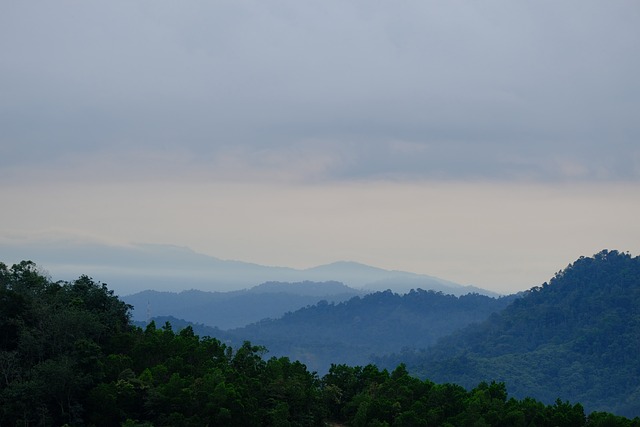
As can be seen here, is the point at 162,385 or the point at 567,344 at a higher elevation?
the point at 567,344

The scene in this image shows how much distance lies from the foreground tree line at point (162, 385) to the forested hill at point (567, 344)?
67.5 metres

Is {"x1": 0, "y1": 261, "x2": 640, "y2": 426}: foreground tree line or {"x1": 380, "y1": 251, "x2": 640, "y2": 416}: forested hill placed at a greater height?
{"x1": 380, "y1": 251, "x2": 640, "y2": 416}: forested hill

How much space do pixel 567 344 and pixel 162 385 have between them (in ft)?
325

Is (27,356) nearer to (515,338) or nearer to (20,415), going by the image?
(20,415)

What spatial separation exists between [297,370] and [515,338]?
103121 mm

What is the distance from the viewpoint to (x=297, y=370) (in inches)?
1345

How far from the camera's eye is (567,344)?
118 m

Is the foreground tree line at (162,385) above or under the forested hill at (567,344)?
under

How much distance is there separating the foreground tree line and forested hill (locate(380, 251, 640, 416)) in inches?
2657

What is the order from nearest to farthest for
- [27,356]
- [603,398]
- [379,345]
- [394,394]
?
[27,356] < [394,394] < [603,398] < [379,345]

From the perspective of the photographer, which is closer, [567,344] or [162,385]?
[162,385]

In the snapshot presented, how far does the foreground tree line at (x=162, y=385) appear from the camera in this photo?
2814 centimetres

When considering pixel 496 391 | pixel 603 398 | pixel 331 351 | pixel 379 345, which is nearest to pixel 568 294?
pixel 603 398

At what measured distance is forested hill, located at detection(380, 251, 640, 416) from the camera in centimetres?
10469
